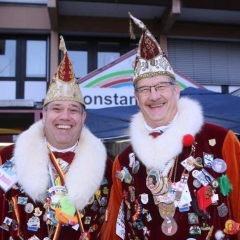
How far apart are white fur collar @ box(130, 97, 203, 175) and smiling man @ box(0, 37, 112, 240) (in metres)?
0.38

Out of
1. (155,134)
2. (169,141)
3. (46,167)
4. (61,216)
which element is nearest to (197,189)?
(169,141)

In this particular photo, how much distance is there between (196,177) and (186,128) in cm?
28

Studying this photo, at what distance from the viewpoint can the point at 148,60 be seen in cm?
240

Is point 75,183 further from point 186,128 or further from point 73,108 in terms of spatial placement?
point 186,128

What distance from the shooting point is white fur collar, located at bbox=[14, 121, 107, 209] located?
2367mm

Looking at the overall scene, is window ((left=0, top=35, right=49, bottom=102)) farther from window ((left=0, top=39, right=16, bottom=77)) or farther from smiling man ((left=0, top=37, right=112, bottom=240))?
smiling man ((left=0, top=37, right=112, bottom=240))

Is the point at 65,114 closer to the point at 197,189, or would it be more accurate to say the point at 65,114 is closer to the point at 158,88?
the point at 158,88

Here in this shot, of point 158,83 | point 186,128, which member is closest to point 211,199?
point 186,128

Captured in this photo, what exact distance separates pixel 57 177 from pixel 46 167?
0.30 ft

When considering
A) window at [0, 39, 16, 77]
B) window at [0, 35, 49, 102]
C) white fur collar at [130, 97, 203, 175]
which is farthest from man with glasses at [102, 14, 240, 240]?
window at [0, 39, 16, 77]

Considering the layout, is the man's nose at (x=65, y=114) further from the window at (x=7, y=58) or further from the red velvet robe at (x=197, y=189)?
the window at (x=7, y=58)

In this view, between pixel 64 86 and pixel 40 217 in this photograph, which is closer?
pixel 40 217

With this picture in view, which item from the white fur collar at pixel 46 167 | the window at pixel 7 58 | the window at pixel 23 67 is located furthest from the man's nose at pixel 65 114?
the window at pixel 7 58

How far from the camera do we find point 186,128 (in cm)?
224
